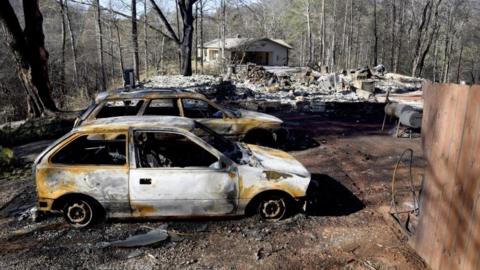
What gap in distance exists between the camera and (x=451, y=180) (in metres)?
4.05

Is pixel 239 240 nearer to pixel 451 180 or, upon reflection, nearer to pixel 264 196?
pixel 264 196

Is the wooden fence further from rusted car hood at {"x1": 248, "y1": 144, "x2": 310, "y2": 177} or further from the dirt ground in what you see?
rusted car hood at {"x1": 248, "y1": 144, "x2": 310, "y2": 177}

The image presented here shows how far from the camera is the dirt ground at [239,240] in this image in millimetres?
4699

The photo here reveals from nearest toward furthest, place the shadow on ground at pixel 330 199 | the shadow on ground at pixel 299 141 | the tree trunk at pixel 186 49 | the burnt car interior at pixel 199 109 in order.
Result: the shadow on ground at pixel 330 199
the burnt car interior at pixel 199 109
the shadow on ground at pixel 299 141
the tree trunk at pixel 186 49

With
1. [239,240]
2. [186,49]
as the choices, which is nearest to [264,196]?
[239,240]

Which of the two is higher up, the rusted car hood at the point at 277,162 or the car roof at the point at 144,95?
the car roof at the point at 144,95

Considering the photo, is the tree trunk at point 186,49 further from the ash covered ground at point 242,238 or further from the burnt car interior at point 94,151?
the burnt car interior at point 94,151

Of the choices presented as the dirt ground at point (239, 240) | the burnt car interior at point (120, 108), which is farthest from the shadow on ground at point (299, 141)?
the burnt car interior at point (120, 108)

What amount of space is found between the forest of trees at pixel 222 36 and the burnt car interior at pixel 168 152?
74.8 feet

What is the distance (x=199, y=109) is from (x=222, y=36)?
41938 millimetres

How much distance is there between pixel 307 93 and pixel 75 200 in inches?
620

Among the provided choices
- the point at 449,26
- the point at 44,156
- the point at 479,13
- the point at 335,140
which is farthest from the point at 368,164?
the point at 479,13

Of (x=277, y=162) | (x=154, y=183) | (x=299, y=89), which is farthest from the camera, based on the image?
(x=299, y=89)

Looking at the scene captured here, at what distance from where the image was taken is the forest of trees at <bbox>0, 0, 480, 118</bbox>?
30.7 meters
